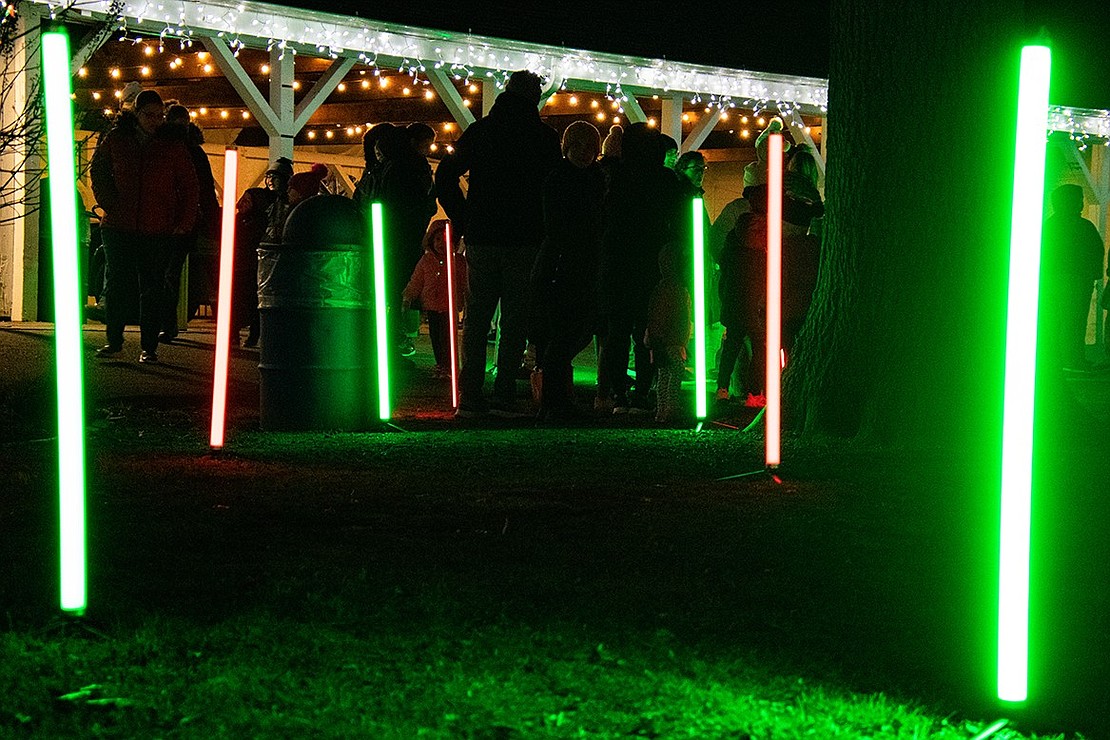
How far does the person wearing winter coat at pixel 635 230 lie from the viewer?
9.31 metres

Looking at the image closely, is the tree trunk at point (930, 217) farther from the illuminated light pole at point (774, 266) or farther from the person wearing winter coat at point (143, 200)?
the person wearing winter coat at point (143, 200)

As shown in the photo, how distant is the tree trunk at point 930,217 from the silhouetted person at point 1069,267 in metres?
8.54

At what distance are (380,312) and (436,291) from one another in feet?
15.5

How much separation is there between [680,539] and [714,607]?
988 mm

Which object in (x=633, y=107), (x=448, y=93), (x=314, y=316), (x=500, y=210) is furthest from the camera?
(x=633, y=107)

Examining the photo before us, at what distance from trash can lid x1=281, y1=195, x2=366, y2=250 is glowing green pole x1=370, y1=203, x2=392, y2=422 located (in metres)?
0.14

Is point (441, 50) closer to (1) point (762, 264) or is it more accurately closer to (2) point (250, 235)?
(2) point (250, 235)

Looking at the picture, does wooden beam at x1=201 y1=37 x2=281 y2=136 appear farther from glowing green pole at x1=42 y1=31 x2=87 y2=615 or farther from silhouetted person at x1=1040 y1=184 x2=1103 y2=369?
glowing green pole at x1=42 y1=31 x2=87 y2=615

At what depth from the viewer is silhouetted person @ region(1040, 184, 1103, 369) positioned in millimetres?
16141

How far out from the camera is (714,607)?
433cm

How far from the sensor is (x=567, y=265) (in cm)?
909

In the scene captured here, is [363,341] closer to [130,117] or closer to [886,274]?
[886,274]

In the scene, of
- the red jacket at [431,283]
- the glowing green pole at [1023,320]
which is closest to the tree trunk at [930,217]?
the glowing green pole at [1023,320]

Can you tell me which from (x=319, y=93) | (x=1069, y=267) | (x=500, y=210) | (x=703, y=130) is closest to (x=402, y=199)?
(x=500, y=210)
